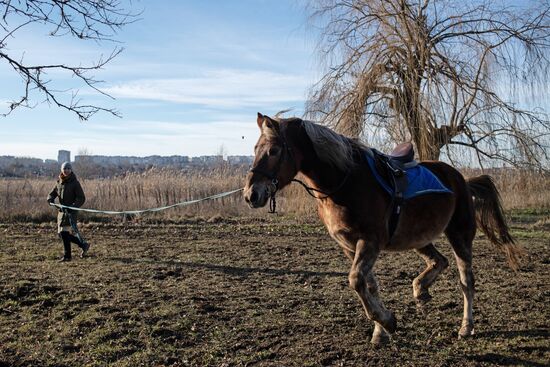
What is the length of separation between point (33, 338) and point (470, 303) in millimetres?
4041

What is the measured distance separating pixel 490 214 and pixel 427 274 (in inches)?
64.4

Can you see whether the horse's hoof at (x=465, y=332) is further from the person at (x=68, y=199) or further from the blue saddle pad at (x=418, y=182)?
the person at (x=68, y=199)

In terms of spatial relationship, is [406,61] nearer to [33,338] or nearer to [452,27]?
[452,27]

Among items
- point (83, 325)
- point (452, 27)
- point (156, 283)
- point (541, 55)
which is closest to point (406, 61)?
point (452, 27)

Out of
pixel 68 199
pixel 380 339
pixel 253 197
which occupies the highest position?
pixel 253 197

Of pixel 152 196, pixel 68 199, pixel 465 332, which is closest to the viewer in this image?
pixel 465 332

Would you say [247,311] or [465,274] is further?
[247,311]

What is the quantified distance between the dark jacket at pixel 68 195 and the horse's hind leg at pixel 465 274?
685 centimetres

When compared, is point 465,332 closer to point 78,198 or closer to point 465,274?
point 465,274

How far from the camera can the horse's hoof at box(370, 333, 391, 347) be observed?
4.56 metres

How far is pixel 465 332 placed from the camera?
15.7 feet

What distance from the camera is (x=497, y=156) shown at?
40.4 feet

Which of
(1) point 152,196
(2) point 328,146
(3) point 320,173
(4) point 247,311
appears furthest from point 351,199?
(1) point 152,196

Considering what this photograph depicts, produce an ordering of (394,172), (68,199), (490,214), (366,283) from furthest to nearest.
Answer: (68,199)
(490,214)
(394,172)
(366,283)
